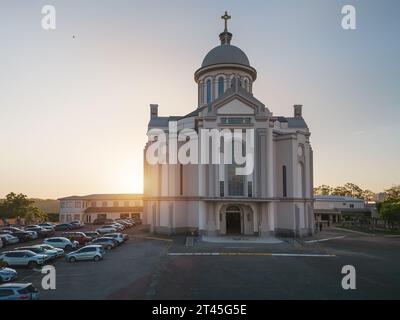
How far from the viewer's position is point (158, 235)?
43.4 meters

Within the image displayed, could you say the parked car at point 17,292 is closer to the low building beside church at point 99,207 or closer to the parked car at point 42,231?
the parked car at point 42,231

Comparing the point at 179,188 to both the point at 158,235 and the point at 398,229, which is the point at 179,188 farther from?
the point at 398,229

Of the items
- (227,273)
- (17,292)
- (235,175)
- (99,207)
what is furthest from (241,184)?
(99,207)

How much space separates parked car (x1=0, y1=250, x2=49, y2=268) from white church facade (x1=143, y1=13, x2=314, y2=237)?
19221 millimetres

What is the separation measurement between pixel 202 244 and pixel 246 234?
8647 millimetres

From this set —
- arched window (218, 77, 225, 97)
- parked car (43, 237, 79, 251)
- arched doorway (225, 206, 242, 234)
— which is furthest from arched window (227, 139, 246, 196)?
parked car (43, 237, 79, 251)

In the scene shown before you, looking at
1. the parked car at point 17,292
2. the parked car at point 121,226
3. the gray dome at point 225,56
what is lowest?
the parked car at point 121,226

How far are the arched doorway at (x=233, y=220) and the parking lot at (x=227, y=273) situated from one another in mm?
7959

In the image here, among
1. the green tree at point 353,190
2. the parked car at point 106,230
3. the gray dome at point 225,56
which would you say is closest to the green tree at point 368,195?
the green tree at point 353,190

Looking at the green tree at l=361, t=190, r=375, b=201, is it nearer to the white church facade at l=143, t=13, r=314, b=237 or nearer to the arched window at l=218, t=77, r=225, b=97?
the white church facade at l=143, t=13, r=314, b=237

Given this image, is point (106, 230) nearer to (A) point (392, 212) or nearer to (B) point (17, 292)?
(B) point (17, 292)

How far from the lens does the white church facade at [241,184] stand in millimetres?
39938

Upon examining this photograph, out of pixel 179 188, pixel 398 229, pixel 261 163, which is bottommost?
pixel 398 229
